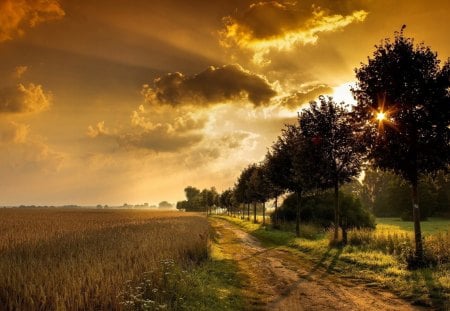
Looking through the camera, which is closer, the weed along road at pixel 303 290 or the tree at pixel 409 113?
the weed along road at pixel 303 290

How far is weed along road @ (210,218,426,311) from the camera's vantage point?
13.0 m

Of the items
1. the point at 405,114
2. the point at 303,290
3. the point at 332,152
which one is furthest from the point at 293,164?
the point at 303,290

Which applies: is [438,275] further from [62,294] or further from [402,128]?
[62,294]

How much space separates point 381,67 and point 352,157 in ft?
40.9

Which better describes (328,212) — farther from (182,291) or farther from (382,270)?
(182,291)

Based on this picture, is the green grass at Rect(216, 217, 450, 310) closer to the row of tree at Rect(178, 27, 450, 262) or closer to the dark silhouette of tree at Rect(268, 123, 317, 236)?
the row of tree at Rect(178, 27, 450, 262)

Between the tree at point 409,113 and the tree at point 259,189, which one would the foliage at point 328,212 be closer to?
the tree at point 259,189

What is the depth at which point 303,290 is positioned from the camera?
49.6 feet

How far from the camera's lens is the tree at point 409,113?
763 inches

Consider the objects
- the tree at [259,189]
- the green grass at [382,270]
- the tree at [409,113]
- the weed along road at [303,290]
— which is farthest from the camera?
the tree at [259,189]

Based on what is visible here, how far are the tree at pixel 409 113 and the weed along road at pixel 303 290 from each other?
5135 mm

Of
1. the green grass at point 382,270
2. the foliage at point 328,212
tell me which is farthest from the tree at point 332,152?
the foliage at point 328,212

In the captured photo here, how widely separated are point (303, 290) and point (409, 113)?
35.9 feet

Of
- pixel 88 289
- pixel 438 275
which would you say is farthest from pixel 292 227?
pixel 88 289
